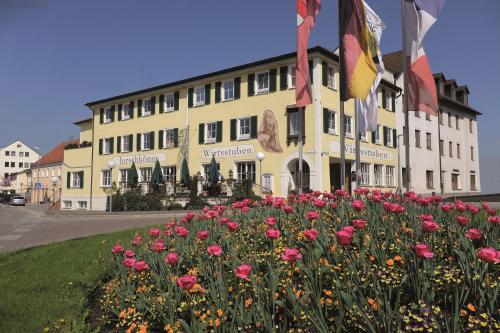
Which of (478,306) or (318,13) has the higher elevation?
(318,13)

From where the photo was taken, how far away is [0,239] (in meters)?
11.7

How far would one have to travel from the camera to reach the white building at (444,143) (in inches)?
1246

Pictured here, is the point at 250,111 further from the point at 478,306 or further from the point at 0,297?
the point at 478,306

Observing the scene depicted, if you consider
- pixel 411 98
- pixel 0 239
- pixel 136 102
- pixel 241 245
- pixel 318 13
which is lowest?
pixel 0 239

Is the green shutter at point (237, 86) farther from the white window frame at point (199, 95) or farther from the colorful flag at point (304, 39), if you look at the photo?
the colorful flag at point (304, 39)

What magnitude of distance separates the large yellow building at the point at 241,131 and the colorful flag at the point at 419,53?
11.9m

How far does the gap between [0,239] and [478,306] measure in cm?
1240

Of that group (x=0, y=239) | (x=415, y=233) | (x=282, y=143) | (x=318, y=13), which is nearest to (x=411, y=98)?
(x=318, y=13)

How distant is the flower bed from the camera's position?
95.8 inches

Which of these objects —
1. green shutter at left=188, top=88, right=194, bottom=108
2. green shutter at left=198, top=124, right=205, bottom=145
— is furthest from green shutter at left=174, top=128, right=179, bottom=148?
green shutter at left=198, top=124, right=205, bottom=145

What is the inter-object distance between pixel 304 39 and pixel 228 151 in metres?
16.0

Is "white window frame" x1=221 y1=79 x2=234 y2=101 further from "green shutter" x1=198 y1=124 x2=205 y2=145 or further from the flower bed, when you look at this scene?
the flower bed

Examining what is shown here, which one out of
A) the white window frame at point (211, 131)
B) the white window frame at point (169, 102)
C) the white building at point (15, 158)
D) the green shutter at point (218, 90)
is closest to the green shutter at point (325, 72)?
the green shutter at point (218, 90)

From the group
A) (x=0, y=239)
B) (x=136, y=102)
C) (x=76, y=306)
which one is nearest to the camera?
(x=76, y=306)
